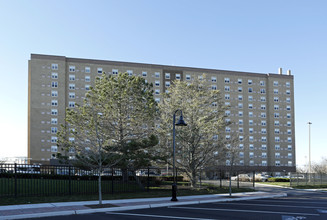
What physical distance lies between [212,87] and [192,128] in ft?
182

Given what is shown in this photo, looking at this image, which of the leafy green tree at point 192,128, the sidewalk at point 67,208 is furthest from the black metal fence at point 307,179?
the sidewalk at point 67,208

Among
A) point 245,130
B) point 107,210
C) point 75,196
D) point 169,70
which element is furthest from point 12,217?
point 245,130

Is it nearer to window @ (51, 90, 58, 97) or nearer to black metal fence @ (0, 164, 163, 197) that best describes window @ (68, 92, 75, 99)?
window @ (51, 90, 58, 97)

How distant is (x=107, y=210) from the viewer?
1698cm

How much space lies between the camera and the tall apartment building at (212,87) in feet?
237

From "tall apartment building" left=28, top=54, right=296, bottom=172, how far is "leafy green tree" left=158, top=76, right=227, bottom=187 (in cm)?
4201

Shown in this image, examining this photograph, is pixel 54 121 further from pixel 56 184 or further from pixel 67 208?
pixel 67 208

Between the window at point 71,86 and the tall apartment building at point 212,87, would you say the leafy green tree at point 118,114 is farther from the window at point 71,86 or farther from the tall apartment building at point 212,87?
the window at point 71,86

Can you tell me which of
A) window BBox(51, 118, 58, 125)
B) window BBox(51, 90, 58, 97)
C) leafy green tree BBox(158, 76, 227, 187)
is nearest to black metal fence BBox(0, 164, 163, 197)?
leafy green tree BBox(158, 76, 227, 187)

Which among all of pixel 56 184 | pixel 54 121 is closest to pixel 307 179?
pixel 56 184

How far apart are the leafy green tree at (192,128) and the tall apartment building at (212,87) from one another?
42.0 metres

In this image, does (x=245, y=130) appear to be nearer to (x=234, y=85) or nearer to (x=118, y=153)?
(x=234, y=85)

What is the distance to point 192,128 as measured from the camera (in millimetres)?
28391

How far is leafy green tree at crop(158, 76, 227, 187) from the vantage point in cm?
2855
